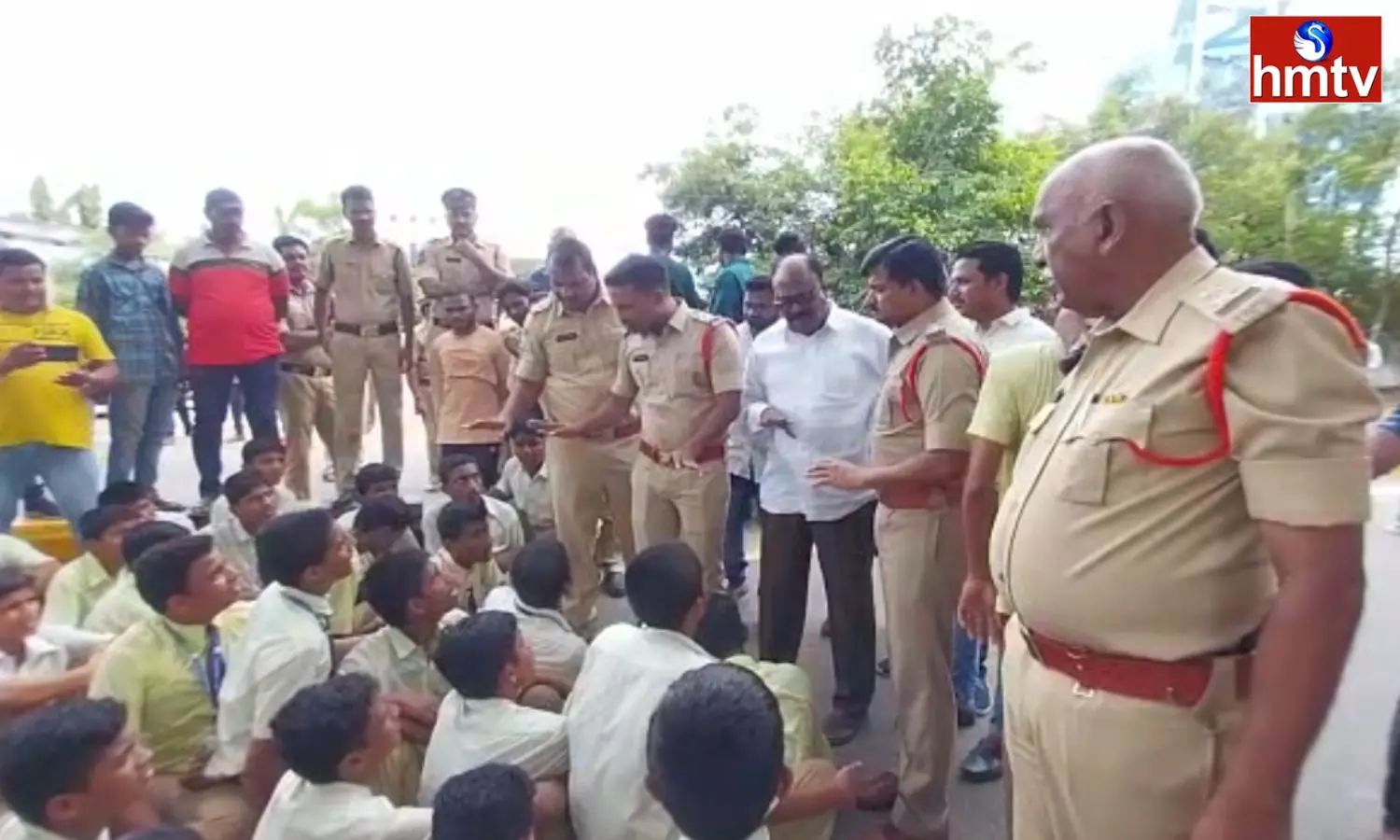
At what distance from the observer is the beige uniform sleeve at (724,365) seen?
426cm

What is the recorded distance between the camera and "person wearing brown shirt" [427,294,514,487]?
19.8ft

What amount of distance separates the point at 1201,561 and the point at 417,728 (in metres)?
2.18

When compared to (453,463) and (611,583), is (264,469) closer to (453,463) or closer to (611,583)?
(453,463)

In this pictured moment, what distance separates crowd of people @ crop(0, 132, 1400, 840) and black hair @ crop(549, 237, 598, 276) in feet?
0.07

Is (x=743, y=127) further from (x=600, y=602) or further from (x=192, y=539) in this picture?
(x=192, y=539)

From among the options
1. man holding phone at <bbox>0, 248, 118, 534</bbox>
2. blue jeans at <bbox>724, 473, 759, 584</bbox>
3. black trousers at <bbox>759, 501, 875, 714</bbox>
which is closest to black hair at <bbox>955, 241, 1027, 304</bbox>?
black trousers at <bbox>759, 501, 875, 714</bbox>

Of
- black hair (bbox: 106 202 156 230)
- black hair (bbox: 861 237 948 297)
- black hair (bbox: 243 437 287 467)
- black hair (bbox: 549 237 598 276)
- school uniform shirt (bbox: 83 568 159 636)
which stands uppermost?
black hair (bbox: 106 202 156 230)

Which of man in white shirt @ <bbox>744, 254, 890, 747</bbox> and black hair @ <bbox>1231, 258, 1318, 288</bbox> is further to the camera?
man in white shirt @ <bbox>744, 254, 890, 747</bbox>

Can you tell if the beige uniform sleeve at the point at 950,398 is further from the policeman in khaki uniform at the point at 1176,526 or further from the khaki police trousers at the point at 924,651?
the policeman in khaki uniform at the point at 1176,526

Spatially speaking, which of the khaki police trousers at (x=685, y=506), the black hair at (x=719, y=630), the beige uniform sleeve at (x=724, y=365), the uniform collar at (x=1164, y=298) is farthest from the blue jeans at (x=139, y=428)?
the uniform collar at (x=1164, y=298)

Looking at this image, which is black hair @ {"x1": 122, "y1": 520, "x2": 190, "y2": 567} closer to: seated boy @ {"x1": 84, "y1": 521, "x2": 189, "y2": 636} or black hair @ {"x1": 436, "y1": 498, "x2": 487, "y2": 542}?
seated boy @ {"x1": 84, "y1": 521, "x2": 189, "y2": 636}

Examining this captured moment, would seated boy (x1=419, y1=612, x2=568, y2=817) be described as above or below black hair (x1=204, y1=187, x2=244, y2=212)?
below

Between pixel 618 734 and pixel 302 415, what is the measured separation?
15.7ft

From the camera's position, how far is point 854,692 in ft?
13.4
